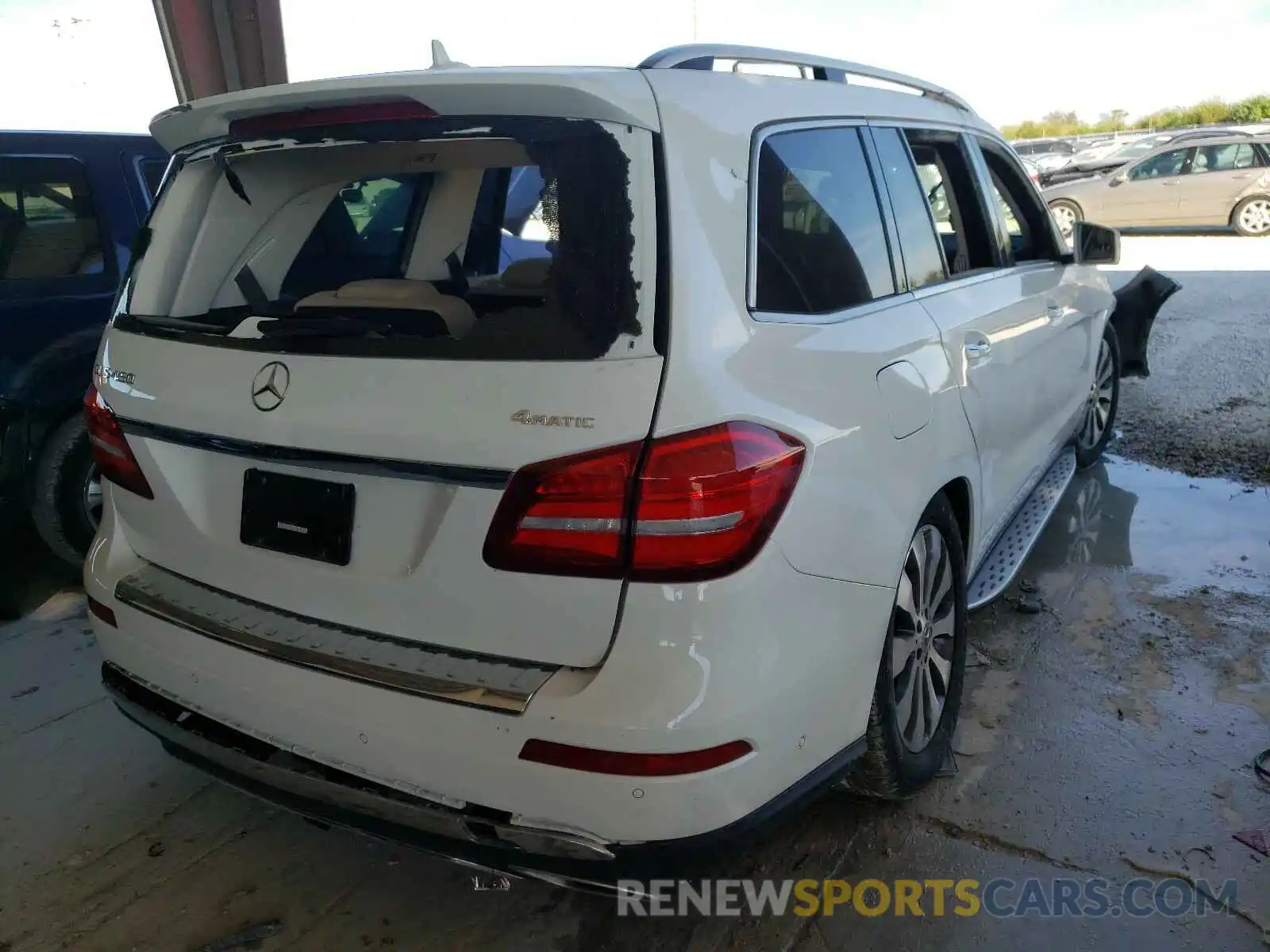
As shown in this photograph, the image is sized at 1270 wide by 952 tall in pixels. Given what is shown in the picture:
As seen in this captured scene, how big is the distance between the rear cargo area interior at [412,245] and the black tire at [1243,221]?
1363cm

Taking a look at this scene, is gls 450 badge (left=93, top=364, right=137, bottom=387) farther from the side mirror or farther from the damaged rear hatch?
the side mirror

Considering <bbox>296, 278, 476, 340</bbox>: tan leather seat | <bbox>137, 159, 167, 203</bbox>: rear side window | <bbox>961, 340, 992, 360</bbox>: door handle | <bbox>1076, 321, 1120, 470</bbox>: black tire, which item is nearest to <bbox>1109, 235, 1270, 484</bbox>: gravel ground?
<bbox>1076, 321, 1120, 470</bbox>: black tire

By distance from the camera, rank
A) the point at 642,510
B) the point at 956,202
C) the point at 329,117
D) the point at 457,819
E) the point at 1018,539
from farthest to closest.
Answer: the point at 1018,539, the point at 956,202, the point at 329,117, the point at 457,819, the point at 642,510

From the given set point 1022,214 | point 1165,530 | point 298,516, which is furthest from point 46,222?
point 1165,530

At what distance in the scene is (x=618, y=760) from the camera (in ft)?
5.43

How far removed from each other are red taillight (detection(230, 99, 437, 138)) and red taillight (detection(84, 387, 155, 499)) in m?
0.71

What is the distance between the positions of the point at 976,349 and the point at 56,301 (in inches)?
142

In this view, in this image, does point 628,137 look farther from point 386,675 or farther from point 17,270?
point 17,270

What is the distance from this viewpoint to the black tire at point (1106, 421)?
5023 mm

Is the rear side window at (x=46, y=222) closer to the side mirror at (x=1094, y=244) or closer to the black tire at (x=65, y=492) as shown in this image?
the black tire at (x=65, y=492)

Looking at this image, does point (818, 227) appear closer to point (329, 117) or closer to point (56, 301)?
point (329, 117)

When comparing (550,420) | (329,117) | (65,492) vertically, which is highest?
(329,117)

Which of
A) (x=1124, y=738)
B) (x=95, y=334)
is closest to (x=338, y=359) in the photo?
(x=1124, y=738)

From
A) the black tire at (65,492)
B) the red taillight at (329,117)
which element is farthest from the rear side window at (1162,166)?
Answer: the red taillight at (329,117)
